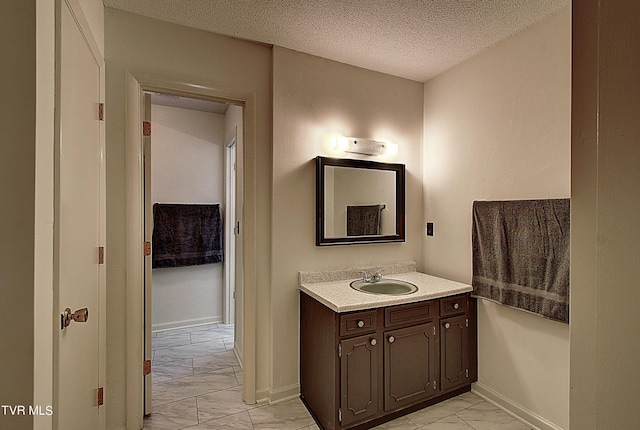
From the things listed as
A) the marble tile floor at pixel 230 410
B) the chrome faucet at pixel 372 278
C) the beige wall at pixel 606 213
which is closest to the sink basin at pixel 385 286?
the chrome faucet at pixel 372 278

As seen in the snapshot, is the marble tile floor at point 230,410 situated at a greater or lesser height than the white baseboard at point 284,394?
lesser

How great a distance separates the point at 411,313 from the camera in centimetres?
216

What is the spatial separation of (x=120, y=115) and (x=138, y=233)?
73 cm

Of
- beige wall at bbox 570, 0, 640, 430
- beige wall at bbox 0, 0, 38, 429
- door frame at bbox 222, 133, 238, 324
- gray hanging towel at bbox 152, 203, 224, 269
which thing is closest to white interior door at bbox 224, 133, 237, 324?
door frame at bbox 222, 133, 238, 324

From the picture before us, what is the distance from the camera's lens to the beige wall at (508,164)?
193cm

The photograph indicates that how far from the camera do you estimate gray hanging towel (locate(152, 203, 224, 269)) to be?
12.3 feet

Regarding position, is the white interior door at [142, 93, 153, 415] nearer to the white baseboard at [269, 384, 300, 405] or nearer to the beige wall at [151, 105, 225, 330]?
the white baseboard at [269, 384, 300, 405]

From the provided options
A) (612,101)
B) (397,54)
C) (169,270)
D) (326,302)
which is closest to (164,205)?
(169,270)

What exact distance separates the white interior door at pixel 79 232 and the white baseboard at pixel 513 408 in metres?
2.51

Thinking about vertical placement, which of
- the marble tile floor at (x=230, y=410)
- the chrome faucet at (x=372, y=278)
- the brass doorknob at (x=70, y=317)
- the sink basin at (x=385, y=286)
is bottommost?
the marble tile floor at (x=230, y=410)

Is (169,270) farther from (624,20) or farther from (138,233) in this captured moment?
(624,20)

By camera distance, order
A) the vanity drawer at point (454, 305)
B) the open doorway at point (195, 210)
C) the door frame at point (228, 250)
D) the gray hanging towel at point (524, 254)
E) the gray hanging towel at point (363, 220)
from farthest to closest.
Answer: the door frame at point (228, 250), the open doorway at point (195, 210), the gray hanging towel at point (363, 220), the vanity drawer at point (454, 305), the gray hanging towel at point (524, 254)

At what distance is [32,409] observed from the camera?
3.33 ft

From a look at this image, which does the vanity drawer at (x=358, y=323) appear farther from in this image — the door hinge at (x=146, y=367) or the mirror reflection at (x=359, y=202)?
the door hinge at (x=146, y=367)
